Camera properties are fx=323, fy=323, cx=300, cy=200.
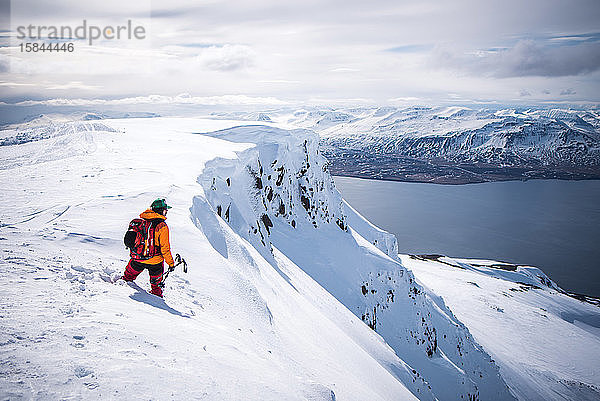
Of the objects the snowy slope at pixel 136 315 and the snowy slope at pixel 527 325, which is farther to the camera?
the snowy slope at pixel 527 325

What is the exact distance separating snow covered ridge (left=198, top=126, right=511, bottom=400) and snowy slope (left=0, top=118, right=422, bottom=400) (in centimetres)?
602

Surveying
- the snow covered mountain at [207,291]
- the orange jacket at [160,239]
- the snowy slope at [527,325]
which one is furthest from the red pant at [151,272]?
the snowy slope at [527,325]

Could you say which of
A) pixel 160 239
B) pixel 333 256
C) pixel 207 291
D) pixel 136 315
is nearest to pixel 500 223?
pixel 333 256

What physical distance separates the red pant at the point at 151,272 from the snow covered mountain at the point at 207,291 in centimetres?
21

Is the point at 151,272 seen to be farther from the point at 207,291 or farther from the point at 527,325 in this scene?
the point at 527,325

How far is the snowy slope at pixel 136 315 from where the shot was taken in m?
3.96

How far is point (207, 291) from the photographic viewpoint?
24.2 ft

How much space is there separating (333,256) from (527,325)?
35.1 m

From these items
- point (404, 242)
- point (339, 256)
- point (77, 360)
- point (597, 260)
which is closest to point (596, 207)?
point (597, 260)

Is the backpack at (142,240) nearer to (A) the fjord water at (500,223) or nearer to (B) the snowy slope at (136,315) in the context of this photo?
(B) the snowy slope at (136,315)

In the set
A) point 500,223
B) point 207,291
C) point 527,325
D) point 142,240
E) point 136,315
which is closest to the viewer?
point 136,315

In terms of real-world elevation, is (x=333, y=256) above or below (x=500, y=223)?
above

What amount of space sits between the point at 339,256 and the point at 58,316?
21800 mm

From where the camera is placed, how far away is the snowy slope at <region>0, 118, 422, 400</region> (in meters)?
3.96
